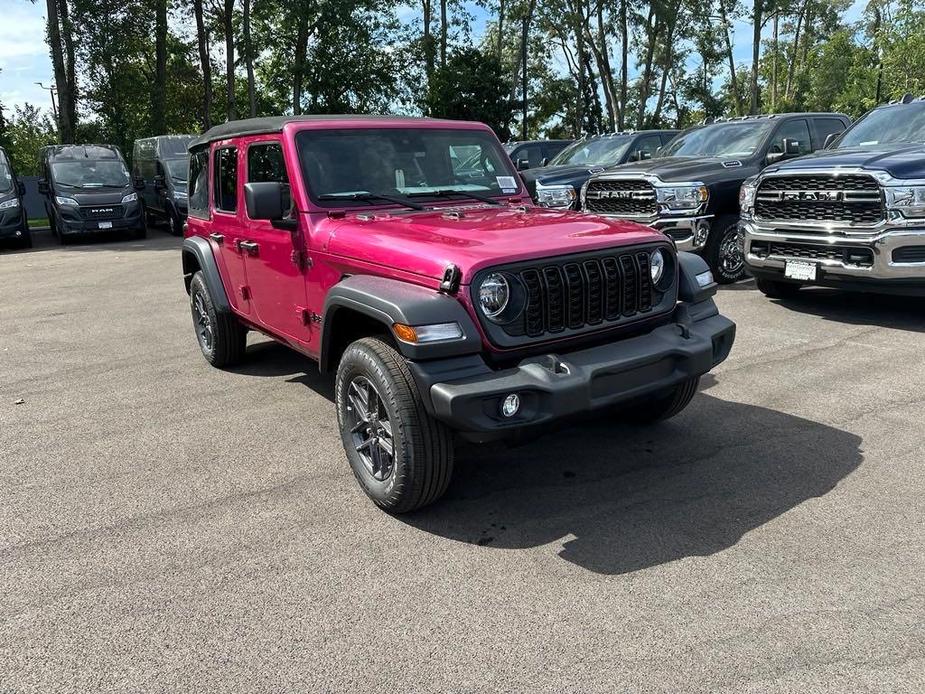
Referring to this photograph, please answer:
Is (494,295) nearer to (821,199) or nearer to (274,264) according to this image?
(274,264)

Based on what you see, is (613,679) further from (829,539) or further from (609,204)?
(609,204)

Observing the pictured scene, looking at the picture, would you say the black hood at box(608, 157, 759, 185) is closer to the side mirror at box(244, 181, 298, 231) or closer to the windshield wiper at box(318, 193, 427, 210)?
the windshield wiper at box(318, 193, 427, 210)

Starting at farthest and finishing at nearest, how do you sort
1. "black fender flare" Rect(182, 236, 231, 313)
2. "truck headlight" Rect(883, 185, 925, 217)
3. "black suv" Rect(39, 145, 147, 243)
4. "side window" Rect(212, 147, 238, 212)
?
"black suv" Rect(39, 145, 147, 243)
"truck headlight" Rect(883, 185, 925, 217)
"black fender flare" Rect(182, 236, 231, 313)
"side window" Rect(212, 147, 238, 212)

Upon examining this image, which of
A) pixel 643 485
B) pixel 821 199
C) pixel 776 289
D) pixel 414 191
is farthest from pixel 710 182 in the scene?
pixel 643 485

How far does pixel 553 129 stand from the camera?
157 ft

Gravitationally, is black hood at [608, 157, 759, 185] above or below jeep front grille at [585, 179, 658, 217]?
above

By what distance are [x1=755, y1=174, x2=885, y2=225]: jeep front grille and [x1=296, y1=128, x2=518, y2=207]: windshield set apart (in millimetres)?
3542

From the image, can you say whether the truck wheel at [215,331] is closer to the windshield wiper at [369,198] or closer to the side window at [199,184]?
the side window at [199,184]

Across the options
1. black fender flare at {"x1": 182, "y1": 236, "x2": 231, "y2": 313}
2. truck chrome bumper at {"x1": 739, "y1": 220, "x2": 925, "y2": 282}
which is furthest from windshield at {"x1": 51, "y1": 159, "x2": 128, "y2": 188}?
truck chrome bumper at {"x1": 739, "y1": 220, "x2": 925, "y2": 282}

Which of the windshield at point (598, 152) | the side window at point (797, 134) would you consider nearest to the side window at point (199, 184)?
the side window at point (797, 134)

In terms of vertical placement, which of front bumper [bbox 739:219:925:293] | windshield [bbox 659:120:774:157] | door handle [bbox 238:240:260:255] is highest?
windshield [bbox 659:120:774:157]

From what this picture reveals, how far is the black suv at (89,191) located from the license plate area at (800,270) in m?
14.7

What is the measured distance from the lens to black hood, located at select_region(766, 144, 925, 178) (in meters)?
6.55

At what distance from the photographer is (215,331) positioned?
20.5 ft
